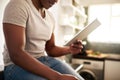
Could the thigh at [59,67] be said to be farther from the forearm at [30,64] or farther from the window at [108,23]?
the window at [108,23]

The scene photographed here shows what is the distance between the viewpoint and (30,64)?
0.87 meters

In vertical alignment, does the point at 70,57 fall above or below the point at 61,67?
below

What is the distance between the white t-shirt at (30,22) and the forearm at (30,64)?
0.46 feet

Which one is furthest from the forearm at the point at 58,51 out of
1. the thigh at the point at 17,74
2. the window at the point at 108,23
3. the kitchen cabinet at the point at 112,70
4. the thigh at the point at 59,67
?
the window at the point at 108,23

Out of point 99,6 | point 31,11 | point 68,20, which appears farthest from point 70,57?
point 31,11

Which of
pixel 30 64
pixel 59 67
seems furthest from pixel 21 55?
pixel 59 67

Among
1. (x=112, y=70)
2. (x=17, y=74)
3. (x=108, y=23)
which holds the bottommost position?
(x=112, y=70)

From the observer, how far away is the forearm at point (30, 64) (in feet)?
2.85

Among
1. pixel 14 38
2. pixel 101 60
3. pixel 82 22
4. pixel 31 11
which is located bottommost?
pixel 101 60

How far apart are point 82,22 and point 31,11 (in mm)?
3082

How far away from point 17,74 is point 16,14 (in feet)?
0.94

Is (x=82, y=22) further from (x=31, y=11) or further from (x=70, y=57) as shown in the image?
(x=31, y=11)

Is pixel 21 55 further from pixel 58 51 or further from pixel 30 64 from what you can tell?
pixel 58 51

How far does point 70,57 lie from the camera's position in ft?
12.3
